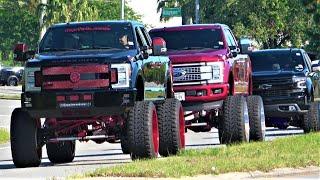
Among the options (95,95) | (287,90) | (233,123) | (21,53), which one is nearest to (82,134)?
(95,95)

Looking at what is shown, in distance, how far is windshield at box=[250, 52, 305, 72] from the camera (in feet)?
93.7

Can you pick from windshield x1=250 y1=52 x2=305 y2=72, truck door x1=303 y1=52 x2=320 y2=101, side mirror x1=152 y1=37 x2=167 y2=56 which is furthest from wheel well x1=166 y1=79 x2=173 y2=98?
truck door x1=303 y1=52 x2=320 y2=101

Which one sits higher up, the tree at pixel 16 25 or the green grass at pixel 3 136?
the tree at pixel 16 25

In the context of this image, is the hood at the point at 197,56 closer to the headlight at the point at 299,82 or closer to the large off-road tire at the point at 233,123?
the large off-road tire at the point at 233,123

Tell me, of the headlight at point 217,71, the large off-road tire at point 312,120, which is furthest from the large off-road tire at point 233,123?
the large off-road tire at point 312,120

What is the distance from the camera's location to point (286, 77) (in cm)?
→ 2802

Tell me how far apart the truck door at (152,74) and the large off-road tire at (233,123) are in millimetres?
1928

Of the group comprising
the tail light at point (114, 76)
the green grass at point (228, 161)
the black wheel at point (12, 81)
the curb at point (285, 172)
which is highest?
the tail light at point (114, 76)

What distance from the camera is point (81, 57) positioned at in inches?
725

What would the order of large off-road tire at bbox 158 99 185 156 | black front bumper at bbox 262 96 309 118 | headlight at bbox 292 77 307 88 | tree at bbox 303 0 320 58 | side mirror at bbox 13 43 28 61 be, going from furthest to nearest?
1. tree at bbox 303 0 320 58
2. headlight at bbox 292 77 307 88
3. black front bumper at bbox 262 96 309 118
4. side mirror at bbox 13 43 28 61
5. large off-road tire at bbox 158 99 185 156

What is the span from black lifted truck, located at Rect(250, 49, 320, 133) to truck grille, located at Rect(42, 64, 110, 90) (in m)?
10.2

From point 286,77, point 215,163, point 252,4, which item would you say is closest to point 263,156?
point 215,163

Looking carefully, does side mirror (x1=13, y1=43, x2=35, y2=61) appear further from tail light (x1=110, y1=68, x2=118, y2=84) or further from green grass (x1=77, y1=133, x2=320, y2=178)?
green grass (x1=77, y1=133, x2=320, y2=178)

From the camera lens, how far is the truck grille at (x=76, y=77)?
716 inches
